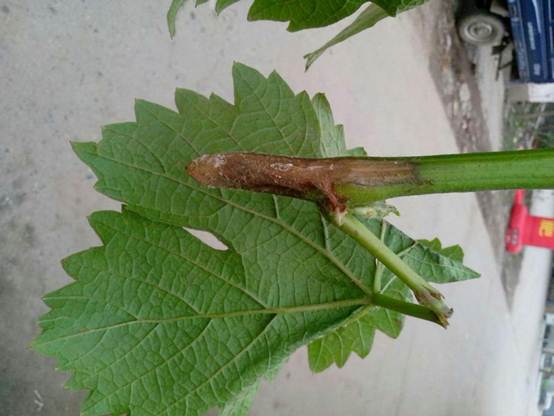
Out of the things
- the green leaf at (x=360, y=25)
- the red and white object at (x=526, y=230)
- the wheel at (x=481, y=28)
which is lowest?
the green leaf at (x=360, y=25)

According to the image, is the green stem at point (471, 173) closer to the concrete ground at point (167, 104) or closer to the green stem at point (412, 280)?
the green stem at point (412, 280)

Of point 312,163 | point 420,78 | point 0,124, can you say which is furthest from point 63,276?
point 420,78

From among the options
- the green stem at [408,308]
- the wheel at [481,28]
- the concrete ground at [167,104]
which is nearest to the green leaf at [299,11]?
the green stem at [408,308]

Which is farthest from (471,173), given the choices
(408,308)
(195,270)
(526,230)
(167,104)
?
(526,230)

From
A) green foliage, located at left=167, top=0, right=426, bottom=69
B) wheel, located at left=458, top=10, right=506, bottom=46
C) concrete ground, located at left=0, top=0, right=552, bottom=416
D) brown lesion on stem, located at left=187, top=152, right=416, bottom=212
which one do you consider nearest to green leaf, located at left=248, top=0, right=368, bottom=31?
green foliage, located at left=167, top=0, right=426, bottom=69

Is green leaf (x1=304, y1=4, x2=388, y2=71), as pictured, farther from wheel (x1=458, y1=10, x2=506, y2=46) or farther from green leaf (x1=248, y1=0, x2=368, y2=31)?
wheel (x1=458, y1=10, x2=506, y2=46)

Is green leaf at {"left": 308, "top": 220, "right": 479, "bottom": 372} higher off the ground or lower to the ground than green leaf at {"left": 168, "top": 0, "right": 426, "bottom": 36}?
lower

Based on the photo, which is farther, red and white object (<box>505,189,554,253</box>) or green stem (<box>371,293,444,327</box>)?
red and white object (<box>505,189,554,253</box>)
